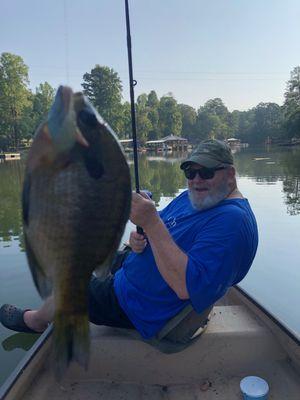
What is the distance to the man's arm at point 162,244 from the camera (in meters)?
2.05

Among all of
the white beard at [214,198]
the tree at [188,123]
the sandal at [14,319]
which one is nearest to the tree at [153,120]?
the tree at [188,123]

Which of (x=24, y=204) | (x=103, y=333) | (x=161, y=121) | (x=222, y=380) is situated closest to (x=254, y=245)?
(x=222, y=380)

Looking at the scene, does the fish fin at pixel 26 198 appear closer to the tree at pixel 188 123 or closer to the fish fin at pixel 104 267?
the fish fin at pixel 104 267

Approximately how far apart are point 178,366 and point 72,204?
1.90 metres

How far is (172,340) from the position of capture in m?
2.70

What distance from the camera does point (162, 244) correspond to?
215cm

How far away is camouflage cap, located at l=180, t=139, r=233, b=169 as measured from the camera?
2.64 meters

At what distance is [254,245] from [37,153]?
5.06 ft

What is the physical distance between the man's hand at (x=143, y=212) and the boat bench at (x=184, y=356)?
110 cm

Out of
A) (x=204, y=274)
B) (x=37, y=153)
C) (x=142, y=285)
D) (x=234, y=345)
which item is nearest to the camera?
(x=37, y=153)

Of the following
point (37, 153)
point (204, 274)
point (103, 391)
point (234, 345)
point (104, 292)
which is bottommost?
point (103, 391)

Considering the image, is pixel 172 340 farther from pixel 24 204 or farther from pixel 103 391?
pixel 24 204

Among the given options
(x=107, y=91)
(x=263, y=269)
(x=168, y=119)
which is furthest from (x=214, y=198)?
(x=168, y=119)

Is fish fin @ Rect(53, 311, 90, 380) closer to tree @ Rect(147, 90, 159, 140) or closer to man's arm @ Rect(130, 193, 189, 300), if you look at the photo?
man's arm @ Rect(130, 193, 189, 300)
